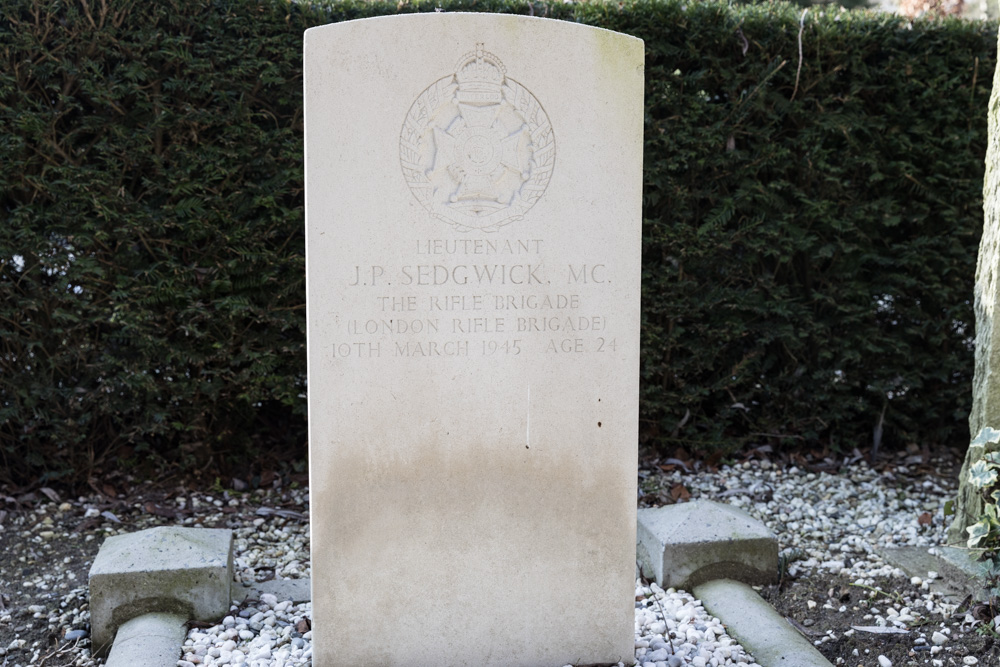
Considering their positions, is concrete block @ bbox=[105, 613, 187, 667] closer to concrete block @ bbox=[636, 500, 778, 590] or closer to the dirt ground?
concrete block @ bbox=[636, 500, 778, 590]

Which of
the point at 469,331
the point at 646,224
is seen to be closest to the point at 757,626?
the point at 469,331

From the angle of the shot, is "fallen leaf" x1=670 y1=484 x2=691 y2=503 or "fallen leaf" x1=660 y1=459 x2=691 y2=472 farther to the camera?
"fallen leaf" x1=660 y1=459 x2=691 y2=472

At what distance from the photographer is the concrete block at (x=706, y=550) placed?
3.38m

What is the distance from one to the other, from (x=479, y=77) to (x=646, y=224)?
7.75 ft

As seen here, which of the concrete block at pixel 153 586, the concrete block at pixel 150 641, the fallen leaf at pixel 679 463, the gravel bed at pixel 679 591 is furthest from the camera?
the fallen leaf at pixel 679 463

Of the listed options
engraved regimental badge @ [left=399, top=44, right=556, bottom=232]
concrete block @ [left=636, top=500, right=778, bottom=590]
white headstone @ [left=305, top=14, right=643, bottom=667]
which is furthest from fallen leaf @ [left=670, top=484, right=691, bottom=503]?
engraved regimental badge @ [left=399, top=44, right=556, bottom=232]

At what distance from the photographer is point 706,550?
339cm

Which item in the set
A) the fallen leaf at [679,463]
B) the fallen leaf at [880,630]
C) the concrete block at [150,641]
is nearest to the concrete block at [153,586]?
the concrete block at [150,641]

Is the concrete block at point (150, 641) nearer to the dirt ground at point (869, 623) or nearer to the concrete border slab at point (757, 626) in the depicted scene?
the concrete border slab at point (757, 626)

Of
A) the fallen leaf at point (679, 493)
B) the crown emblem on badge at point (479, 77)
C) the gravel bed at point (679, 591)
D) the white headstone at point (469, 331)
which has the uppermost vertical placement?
the crown emblem on badge at point (479, 77)

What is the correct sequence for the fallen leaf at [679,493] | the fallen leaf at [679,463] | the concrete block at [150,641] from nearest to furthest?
1. the concrete block at [150,641]
2. the fallen leaf at [679,493]
3. the fallen leaf at [679,463]

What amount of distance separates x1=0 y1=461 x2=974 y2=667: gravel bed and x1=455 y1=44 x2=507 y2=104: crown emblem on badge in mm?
1816

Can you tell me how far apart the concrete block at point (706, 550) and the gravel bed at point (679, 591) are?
0.10 meters

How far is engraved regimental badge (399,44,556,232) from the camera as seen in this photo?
2.51 metres
